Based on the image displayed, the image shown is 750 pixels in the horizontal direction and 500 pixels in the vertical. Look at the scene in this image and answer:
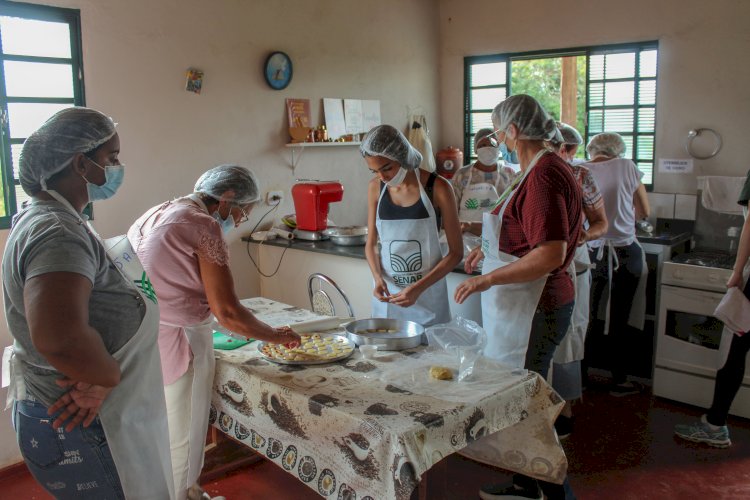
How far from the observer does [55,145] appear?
1.44 metres

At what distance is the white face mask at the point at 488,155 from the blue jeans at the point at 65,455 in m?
3.02

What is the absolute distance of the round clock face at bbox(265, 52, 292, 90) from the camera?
404 cm

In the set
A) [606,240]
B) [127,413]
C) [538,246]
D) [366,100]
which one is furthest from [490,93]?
[127,413]

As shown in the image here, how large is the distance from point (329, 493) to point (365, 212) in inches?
128

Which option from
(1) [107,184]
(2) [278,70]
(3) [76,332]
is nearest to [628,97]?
(2) [278,70]

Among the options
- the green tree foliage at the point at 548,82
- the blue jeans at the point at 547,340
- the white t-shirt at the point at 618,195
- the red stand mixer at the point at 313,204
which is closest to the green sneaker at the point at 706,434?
the white t-shirt at the point at 618,195

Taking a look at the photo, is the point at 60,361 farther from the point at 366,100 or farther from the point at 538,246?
the point at 366,100

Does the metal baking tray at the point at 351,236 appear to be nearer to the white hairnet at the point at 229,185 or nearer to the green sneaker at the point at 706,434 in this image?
the white hairnet at the point at 229,185

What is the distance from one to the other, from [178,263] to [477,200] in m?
2.46

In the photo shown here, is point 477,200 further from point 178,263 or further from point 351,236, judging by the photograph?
point 178,263

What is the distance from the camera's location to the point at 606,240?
367 cm

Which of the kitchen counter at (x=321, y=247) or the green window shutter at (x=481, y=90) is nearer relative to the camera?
the kitchen counter at (x=321, y=247)

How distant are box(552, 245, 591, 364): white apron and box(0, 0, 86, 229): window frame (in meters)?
2.47

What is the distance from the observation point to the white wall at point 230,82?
3320 mm
